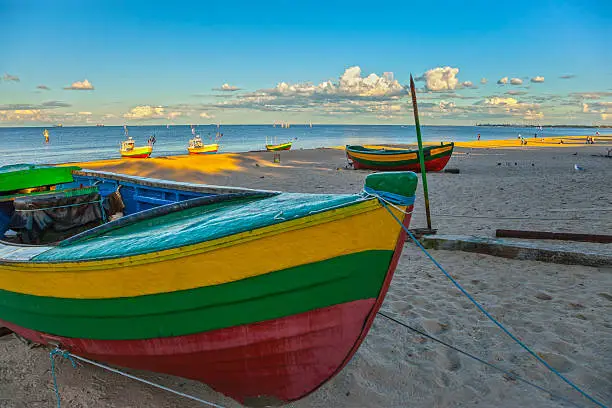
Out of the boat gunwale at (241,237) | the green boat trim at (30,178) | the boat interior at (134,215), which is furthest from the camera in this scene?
the green boat trim at (30,178)

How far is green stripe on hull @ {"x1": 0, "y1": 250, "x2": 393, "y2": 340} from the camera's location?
103 inches

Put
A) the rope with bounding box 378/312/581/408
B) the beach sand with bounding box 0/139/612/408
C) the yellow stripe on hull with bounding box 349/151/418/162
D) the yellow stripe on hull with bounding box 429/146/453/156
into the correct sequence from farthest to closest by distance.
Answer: the yellow stripe on hull with bounding box 429/146/453/156, the yellow stripe on hull with bounding box 349/151/418/162, the beach sand with bounding box 0/139/612/408, the rope with bounding box 378/312/581/408

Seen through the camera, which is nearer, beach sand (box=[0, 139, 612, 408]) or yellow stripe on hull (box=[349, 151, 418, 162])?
beach sand (box=[0, 139, 612, 408])

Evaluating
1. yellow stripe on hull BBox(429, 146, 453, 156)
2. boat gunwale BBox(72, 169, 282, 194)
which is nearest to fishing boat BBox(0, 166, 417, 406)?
boat gunwale BBox(72, 169, 282, 194)

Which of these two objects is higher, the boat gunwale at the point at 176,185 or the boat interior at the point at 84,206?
the boat gunwale at the point at 176,185

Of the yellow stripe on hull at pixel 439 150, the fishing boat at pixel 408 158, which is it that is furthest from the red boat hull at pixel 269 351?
the yellow stripe on hull at pixel 439 150

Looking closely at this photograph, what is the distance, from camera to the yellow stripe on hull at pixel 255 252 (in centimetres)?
249

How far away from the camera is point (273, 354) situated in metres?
2.85

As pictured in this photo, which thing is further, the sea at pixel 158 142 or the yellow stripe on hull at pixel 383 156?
the sea at pixel 158 142

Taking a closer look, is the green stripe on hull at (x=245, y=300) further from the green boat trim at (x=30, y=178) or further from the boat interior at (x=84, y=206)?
the green boat trim at (x=30, y=178)

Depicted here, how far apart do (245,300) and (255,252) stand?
1.24 ft

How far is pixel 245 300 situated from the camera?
267cm

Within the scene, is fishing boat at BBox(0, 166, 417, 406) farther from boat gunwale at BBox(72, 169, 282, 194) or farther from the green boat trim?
the green boat trim

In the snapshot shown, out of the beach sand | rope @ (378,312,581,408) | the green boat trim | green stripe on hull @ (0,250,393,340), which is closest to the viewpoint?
green stripe on hull @ (0,250,393,340)
